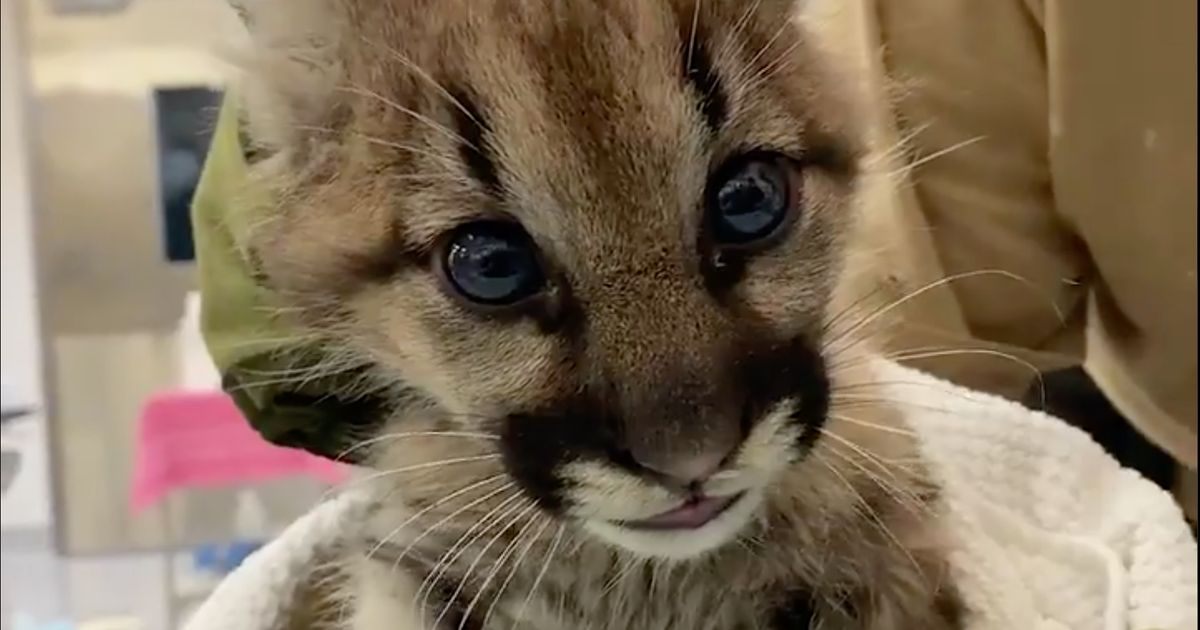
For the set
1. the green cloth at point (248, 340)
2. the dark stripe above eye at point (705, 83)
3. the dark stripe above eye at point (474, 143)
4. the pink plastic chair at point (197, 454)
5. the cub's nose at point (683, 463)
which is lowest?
the pink plastic chair at point (197, 454)

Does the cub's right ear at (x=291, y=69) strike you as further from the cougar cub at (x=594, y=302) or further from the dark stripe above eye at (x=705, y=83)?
the dark stripe above eye at (x=705, y=83)

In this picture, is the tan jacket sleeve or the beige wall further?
the beige wall

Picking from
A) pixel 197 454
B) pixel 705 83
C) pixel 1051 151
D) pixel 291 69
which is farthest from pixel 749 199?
pixel 197 454

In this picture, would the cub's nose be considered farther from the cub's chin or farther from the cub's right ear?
the cub's right ear

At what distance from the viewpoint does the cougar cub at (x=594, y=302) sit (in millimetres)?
640

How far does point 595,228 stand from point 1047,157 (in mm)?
617

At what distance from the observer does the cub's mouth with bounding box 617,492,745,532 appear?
66 cm

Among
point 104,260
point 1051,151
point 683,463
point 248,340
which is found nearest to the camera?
point 683,463

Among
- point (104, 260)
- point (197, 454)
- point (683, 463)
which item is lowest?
point (197, 454)

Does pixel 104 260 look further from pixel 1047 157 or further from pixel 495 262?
pixel 495 262

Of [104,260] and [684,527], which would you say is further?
[104,260]

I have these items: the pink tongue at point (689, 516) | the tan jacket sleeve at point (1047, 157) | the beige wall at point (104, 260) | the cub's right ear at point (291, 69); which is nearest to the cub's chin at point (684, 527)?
the pink tongue at point (689, 516)

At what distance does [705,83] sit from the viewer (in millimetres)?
666

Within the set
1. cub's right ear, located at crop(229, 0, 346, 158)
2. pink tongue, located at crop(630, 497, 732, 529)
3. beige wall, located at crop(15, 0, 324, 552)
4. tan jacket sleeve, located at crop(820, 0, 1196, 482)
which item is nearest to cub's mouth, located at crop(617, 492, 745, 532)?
pink tongue, located at crop(630, 497, 732, 529)
